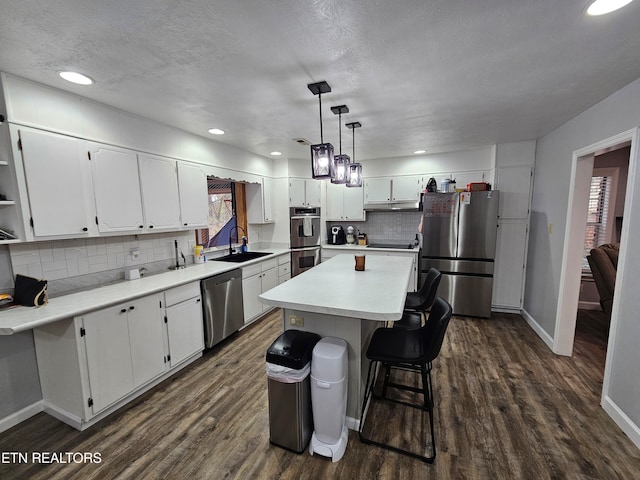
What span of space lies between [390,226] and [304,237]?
62.5 inches

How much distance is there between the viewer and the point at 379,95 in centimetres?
218

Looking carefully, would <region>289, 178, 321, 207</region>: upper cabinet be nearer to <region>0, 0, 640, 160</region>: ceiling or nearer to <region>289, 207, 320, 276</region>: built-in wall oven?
<region>289, 207, 320, 276</region>: built-in wall oven

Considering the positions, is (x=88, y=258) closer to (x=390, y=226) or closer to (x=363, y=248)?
(x=363, y=248)

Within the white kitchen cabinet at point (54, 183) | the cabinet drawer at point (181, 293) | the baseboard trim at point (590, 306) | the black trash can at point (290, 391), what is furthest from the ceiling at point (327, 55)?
the baseboard trim at point (590, 306)

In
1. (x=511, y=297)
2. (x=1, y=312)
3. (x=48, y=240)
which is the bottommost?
(x=511, y=297)

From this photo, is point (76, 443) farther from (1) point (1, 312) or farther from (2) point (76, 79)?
(2) point (76, 79)

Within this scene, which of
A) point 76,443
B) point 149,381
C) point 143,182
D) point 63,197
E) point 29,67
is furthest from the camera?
point 143,182

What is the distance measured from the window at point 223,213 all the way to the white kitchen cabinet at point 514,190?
3.89m

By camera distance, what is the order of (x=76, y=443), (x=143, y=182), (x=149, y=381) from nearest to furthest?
(x=76, y=443)
(x=149, y=381)
(x=143, y=182)

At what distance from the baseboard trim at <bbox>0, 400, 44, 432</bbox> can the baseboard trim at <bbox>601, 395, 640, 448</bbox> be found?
420 centimetres

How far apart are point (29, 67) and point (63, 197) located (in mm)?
840

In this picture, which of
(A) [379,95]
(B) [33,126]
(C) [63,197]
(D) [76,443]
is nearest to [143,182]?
(C) [63,197]

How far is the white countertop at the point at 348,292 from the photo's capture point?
1.60 metres

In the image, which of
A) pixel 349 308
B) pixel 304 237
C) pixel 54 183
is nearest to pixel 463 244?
pixel 304 237
